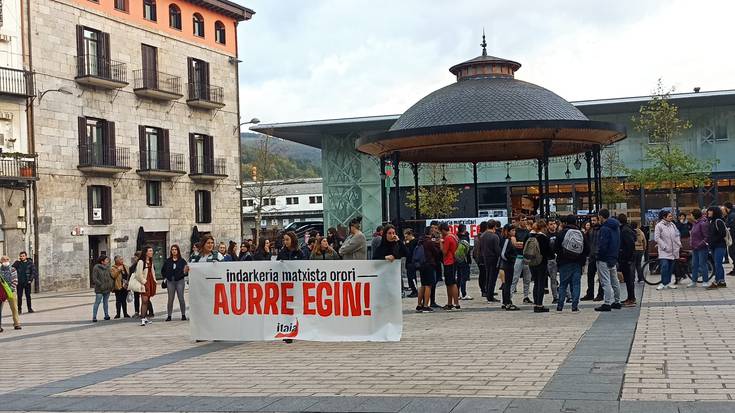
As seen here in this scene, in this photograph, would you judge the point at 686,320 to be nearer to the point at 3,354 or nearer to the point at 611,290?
the point at 611,290

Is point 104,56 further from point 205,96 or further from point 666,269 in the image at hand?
point 666,269

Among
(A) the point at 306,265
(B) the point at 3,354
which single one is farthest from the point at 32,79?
(A) the point at 306,265

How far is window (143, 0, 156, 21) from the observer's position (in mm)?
40312

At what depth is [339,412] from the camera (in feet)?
23.6

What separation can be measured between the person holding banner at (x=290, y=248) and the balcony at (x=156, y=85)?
2766cm

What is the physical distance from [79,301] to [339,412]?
21911mm

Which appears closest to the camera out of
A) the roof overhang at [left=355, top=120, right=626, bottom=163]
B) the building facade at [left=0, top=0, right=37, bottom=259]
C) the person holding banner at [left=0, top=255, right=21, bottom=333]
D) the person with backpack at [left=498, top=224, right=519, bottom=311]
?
the person with backpack at [left=498, top=224, right=519, bottom=311]

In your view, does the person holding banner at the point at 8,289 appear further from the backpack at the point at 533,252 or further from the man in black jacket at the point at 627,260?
the man in black jacket at the point at 627,260

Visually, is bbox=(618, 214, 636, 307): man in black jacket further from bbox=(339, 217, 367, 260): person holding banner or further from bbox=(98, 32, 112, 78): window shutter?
bbox=(98, 32, 112, 78): window shutter

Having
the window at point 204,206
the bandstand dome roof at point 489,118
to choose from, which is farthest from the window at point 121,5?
the bandstand dome roof at point 489,118

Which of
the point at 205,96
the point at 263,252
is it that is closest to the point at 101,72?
the point at 205,96

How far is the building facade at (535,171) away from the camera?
1822 inches

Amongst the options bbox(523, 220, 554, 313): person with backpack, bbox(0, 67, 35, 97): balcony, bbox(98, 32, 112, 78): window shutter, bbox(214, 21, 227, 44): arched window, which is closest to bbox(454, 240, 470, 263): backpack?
bbox(523, 220, 554, 313): person with backpack

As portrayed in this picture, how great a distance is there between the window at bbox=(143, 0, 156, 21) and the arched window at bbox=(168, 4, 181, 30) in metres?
1.18
